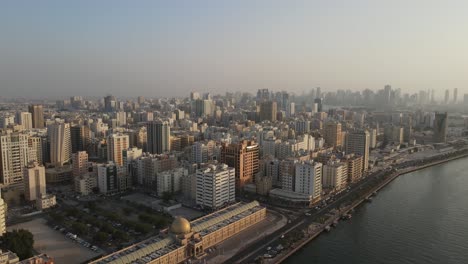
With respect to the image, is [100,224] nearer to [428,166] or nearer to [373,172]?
[373,172]

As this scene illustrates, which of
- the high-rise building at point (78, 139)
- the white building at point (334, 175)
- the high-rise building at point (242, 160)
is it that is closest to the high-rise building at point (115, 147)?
the high-rise building at point (78, 139)

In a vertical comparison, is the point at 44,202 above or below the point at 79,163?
below

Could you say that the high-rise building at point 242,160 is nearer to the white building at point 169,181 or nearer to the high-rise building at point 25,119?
the white building at point 169,181

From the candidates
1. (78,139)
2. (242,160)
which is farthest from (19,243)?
(78,139)

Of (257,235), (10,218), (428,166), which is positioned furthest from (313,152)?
(10,218)

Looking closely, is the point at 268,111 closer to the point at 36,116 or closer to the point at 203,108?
the point at 203,108

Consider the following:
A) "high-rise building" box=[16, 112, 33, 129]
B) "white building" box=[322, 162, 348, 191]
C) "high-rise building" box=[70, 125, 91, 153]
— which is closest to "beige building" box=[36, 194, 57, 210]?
"high-rise building" box=[70, 125, 91, 153]
